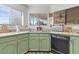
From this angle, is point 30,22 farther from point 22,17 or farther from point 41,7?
point 41,7

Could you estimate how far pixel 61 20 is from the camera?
4.61m

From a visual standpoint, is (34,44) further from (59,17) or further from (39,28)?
(59,17)

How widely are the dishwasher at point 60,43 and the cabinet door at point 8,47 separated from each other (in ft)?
4.64

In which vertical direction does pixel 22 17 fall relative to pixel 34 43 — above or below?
above

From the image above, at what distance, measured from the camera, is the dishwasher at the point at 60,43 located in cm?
355

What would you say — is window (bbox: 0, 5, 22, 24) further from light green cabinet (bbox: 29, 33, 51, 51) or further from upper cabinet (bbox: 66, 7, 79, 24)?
upper cabinet (bbox: 66, 7, 79, 24)

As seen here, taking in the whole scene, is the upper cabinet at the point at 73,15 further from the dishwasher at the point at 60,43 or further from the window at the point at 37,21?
the window at the point at 37,21

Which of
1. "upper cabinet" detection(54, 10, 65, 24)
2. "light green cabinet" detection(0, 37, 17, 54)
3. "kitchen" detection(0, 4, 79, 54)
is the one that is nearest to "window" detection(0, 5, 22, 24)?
"kitchen" detection(0, 4, 79, 54)

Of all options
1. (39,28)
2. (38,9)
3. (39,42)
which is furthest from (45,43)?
(38,9)

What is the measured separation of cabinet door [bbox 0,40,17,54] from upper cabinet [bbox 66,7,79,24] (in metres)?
1.98

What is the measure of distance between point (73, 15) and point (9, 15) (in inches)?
83.1

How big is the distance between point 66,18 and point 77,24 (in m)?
0.55

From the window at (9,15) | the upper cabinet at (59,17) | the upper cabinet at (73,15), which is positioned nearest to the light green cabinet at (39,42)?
the upper cabinet at (59,17)
